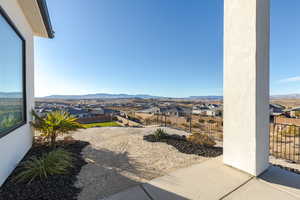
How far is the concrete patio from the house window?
7.09 feet

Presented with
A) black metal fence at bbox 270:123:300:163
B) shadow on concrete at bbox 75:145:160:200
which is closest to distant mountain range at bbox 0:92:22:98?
shadow on concrete at bbox 75:145:160:200

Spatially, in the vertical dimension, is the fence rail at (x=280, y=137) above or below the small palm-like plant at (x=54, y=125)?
below

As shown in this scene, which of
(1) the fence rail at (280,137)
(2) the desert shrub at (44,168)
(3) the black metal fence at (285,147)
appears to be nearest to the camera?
(2) the desert shrub at (44,168)

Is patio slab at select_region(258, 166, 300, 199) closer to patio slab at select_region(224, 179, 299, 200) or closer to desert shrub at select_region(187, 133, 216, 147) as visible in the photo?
patio slab at select_region(224, 179, 299, 200)

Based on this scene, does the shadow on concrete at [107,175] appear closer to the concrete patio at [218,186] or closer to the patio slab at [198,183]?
the concrete patio at [218,186]

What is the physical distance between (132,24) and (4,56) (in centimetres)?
592

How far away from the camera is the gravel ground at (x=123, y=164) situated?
1856 millimetres

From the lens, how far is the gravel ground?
1.86m

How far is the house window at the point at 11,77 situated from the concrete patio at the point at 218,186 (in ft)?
7.09

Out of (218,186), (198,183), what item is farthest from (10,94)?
(218,186)

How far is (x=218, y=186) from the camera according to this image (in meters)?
1.79

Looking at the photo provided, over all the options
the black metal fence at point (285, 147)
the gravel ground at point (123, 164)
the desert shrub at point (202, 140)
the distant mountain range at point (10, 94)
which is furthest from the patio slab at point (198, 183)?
the distant mountain range at point (10, 94)

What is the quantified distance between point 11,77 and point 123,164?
259 centimetres

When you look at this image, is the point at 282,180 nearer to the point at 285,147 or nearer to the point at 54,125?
the point at 285,147
